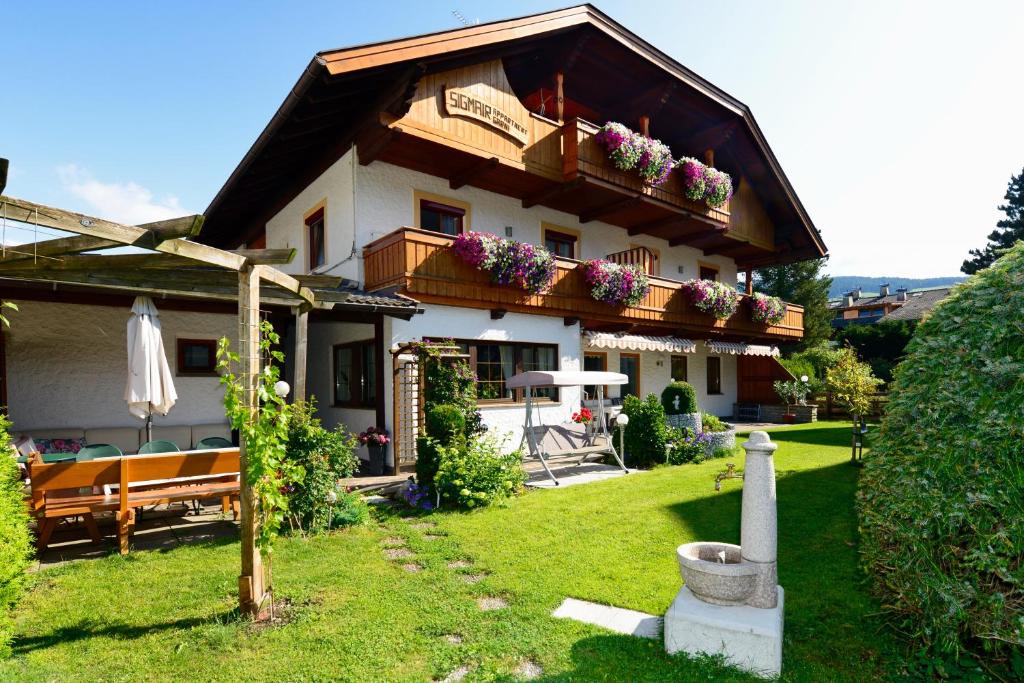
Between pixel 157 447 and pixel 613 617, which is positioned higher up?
A: pixel 157 447

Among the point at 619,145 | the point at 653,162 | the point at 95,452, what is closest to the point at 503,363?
the point at 619,145

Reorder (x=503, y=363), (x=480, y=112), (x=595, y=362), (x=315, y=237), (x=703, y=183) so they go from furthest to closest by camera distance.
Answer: (x=595, y=362) < (x=703, y=183) < (x=315, y=237) < (x=503, y=363) < (x=480, y=112)

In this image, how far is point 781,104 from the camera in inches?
337

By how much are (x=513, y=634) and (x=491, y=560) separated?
160 cm

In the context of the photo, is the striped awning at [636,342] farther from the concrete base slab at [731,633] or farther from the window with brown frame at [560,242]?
the concrete base slab at [731,633]

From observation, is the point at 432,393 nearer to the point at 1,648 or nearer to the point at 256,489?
the point at 256,489

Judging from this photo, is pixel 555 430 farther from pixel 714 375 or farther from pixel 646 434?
pixel 714 375

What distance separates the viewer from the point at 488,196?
12.9 metres

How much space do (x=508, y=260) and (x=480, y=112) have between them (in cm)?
315

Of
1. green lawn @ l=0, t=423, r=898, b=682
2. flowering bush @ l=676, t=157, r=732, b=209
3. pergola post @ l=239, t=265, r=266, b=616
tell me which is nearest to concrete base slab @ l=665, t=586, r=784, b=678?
green lawn @ l=0, t=423, r=898, b=682

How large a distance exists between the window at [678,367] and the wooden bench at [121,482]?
48.6 ft

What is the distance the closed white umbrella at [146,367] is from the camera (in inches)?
269

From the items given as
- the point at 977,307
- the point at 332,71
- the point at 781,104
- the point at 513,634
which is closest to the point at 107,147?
the point at 332,71

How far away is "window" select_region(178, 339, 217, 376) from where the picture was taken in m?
10.7
